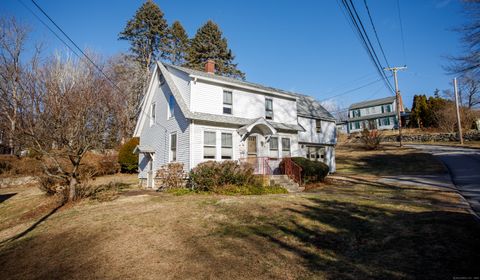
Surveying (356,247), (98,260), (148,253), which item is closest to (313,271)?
(356,247)

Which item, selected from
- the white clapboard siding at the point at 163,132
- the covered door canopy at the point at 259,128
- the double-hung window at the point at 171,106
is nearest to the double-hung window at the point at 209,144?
the white clapboard siding at the point at 163,132

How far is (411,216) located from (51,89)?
1579 cm

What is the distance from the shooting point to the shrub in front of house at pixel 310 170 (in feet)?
52.8

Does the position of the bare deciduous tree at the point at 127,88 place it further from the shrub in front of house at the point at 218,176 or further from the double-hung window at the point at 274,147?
the shrub in front of house at the point at 218,176

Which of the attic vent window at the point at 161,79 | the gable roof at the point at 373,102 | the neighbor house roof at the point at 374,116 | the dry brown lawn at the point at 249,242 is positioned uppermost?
the gable roof at the point at 373,102

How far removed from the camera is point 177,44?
41.3 meters

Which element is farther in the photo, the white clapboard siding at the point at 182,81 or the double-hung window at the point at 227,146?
the double-hung window at the point at 227,146

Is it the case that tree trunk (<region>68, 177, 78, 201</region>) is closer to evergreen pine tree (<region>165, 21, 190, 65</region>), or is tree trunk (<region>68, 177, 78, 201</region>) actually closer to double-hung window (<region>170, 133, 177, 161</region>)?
double-hung window (<region>170, 133, 177, 161</region>)

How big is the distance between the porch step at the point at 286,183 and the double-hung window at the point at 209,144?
3834 mm

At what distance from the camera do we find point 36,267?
17.5ft

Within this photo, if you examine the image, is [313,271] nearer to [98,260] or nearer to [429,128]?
[98,260]

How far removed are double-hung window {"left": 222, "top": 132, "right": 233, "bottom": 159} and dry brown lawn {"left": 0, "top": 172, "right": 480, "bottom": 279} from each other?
5942 millimetres

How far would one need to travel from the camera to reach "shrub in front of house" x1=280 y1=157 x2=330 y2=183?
16094 mm

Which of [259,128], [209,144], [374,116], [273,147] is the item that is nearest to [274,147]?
[273,147]
